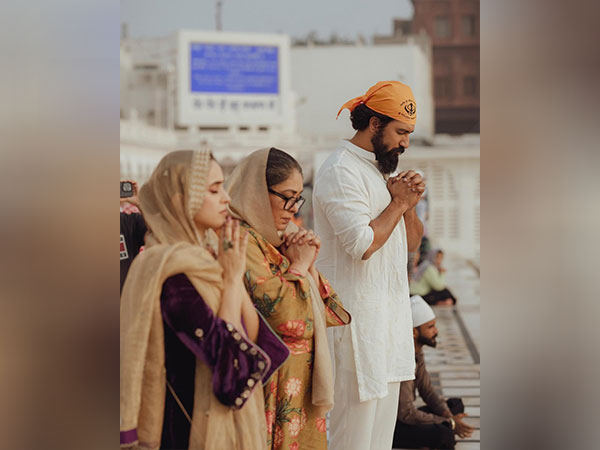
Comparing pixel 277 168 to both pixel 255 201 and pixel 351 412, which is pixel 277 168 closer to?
pixel 255 201

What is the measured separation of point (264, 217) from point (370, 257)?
0.48 metres

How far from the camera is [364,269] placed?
266 cm

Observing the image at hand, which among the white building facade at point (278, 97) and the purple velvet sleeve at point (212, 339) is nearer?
the purple velvet sleeve at point (212, 339)

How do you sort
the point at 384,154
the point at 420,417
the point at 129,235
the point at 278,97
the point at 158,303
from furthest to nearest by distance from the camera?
the point at 278,97, the point at 420,417, the point at 384,154, the point at 129,235, the point at 158,303

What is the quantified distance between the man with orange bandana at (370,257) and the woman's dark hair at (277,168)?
1.06 ft

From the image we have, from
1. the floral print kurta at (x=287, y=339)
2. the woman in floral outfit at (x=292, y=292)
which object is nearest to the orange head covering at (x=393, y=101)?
the woman in floral outfit at (x=292, y=292)

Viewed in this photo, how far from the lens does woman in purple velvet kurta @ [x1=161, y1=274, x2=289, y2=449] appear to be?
203cm

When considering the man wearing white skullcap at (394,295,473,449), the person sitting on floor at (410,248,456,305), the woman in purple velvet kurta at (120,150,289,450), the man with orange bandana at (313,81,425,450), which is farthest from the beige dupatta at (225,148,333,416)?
the person sitting on floor at (410,248,456,305)

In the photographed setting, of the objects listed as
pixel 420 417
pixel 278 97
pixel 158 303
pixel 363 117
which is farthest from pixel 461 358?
pixel 278 97

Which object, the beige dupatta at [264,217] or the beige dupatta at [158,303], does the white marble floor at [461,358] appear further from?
the beige dupatta at [158,303]

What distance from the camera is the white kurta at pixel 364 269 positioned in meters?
2.61
